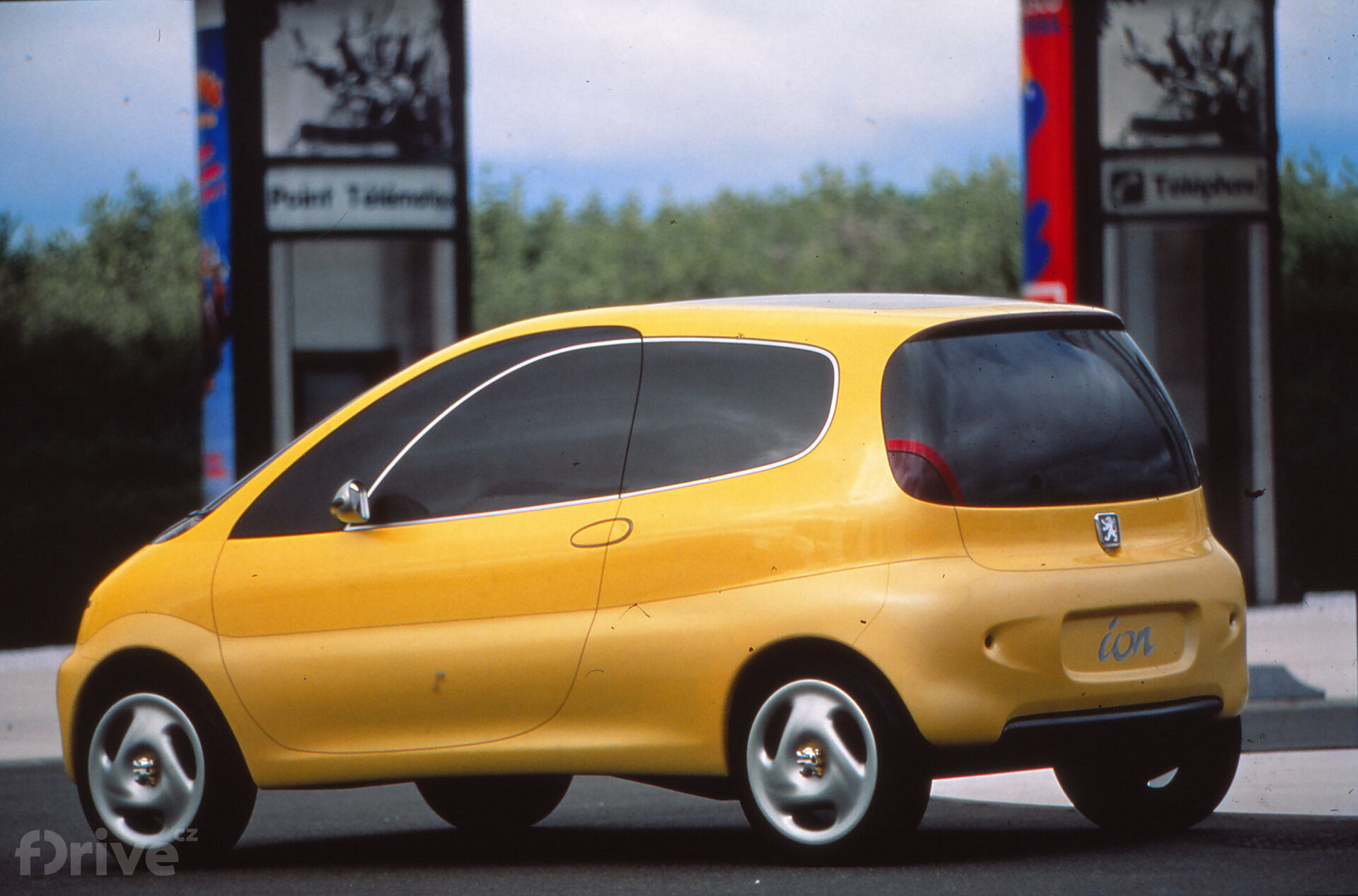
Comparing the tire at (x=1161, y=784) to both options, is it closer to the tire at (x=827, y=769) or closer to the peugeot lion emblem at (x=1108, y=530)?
the peugeot lion emblem at (x=1108, y=530)

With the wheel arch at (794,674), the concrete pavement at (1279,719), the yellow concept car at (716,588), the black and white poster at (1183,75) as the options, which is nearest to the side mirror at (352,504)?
A: the yellow concept car at (716,588)

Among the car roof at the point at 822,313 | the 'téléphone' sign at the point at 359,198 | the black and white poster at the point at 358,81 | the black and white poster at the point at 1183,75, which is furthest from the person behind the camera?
the black and white poster at the point at 1183,75

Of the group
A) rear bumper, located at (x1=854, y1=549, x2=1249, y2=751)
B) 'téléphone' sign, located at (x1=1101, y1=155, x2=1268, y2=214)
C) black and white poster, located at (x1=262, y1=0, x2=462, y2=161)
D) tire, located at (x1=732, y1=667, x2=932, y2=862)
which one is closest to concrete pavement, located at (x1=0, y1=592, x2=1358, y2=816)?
rear bumper, located at (x1=854, y1=549, x2=1249, y2=751)

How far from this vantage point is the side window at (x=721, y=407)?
6273mm

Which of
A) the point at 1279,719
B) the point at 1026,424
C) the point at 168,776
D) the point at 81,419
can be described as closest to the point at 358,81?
the point at 1279,719

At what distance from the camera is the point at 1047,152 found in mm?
14273

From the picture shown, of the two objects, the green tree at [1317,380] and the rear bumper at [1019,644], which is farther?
the green tree at [1317,380]

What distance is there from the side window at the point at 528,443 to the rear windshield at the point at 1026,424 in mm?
912

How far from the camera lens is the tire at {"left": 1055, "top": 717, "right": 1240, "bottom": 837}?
22.2 ft

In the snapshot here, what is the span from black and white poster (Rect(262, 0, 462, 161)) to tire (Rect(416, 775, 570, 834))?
9.27 meters

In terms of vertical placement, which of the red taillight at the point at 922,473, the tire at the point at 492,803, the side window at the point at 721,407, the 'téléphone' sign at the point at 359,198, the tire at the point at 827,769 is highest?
the 'téléphone' sign at the point at 359,198

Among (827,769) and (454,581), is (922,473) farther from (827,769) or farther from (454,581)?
(454,581)

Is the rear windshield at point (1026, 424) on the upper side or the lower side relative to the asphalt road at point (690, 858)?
upper

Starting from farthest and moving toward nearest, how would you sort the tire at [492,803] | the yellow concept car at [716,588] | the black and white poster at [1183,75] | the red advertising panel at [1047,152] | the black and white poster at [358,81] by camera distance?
the black and white poster at [1183,75], the black and white poster at [358,81], the red advertising panel at [1047,152], the tire at [492,803], the yellow concept car at [716,588]
